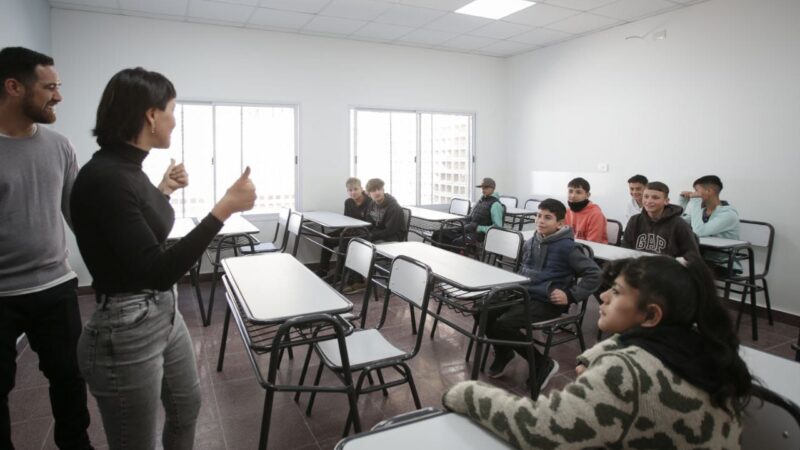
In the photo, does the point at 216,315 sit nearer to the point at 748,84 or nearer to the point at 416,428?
the point at 416,428

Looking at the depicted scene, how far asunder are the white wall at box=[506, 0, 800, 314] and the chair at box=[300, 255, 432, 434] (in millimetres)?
3426

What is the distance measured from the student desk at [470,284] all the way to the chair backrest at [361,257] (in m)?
0.19

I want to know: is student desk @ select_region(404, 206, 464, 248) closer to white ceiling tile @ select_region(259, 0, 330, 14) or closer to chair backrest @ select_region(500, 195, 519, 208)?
chair backrest @ select_region(500, 195, 519, 208)

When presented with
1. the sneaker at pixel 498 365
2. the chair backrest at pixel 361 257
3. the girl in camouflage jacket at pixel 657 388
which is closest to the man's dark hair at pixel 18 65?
the chair backrest at pixel 361 257

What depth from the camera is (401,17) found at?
4.88m

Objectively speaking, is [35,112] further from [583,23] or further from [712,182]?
[583,23]

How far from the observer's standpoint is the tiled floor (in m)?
2.24

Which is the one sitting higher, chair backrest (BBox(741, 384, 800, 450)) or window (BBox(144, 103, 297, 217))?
window (BBox(144, 103, 297, 217))

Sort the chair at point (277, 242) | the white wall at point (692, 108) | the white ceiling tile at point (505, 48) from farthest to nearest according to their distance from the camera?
the white ceiling tile at point (505, 48) < the chair at point (277, 242) < the white wall at point (692, 108)

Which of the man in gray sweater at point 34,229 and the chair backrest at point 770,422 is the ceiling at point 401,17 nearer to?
the man in gray sweater at point 34,229

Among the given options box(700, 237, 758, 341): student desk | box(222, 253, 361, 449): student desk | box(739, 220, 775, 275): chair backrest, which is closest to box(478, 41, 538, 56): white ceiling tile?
box(739, 220, 775, 275): chair backrest

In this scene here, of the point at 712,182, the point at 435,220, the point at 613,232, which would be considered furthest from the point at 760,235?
the point at 435,220

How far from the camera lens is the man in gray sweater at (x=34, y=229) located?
1.52 meters

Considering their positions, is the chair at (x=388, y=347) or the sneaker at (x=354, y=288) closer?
the chair at (x=388, y=347)
